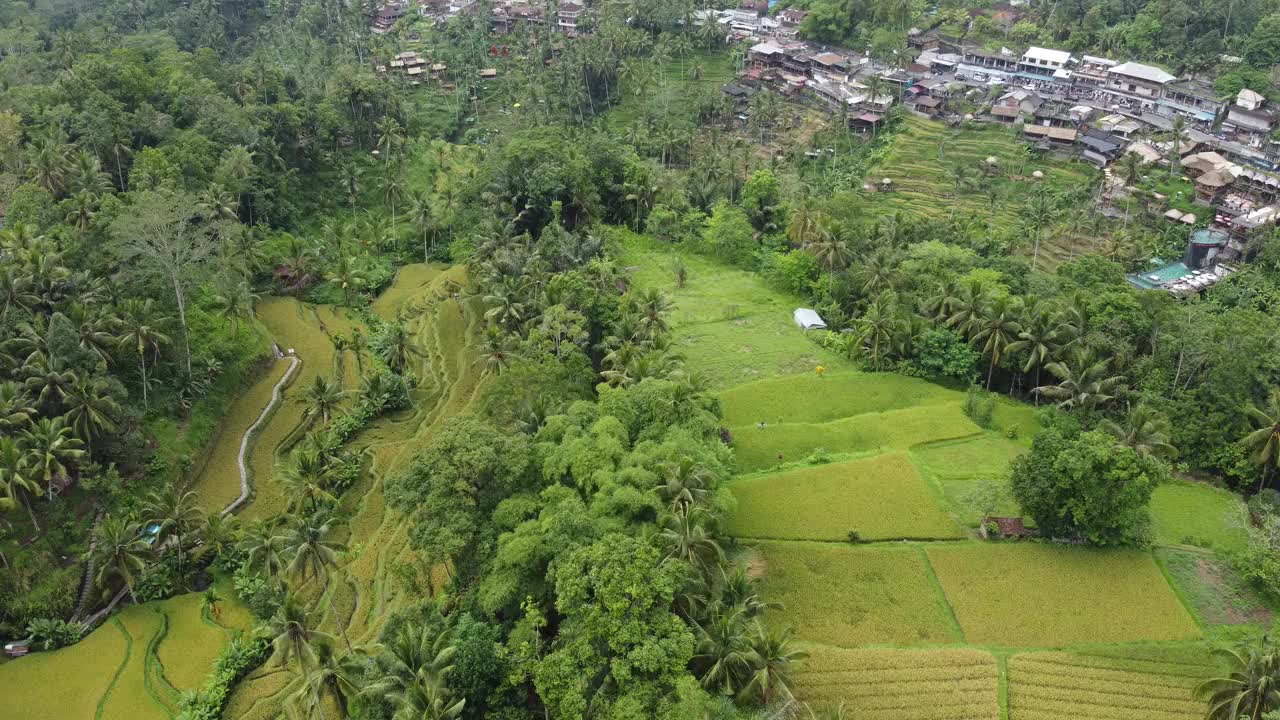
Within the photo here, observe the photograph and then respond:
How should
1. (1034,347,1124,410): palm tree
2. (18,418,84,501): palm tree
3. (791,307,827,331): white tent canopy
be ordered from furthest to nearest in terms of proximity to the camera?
(791,307,827,331): white tent canopy → (1034,347,1124,410): palm tree → (18,418,84,501): palm tree

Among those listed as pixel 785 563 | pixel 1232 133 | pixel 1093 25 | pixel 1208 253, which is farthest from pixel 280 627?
pixel 1093 25

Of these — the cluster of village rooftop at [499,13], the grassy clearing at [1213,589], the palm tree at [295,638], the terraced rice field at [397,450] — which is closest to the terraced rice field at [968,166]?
the grassy clearing at [1213,589]

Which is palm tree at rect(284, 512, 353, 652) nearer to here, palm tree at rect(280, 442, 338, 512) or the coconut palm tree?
the coconut palm tree

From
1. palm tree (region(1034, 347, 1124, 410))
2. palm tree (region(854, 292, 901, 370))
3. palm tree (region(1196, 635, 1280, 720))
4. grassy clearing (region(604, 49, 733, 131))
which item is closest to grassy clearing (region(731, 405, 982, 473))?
palm tree (region(1034, 347, 1124, 410))

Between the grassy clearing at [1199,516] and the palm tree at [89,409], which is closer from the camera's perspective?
the grassy clearing at [1199,516]

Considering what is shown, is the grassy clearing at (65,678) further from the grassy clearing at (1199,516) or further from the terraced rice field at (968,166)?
the terraced rice field at (968,166)

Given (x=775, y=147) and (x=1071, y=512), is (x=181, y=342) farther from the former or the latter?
(x=775, y=147)
